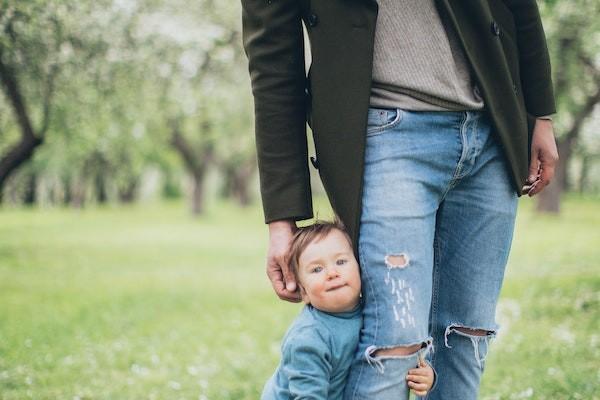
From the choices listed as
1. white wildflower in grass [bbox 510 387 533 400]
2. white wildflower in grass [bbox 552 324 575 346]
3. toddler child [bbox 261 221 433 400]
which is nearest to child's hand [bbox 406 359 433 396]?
toddler child [bbox 261 221 433 400]

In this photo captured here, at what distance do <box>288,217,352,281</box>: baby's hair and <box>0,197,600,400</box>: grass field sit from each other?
2830 millimetres

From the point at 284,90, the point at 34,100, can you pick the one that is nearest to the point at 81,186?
the point at 34,100

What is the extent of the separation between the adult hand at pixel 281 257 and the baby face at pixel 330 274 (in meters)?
0.05

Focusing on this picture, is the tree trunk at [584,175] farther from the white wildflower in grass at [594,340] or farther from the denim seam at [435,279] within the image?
the denim seam at [435,279]

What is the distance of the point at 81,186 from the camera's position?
139 ft

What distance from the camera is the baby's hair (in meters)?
2.44

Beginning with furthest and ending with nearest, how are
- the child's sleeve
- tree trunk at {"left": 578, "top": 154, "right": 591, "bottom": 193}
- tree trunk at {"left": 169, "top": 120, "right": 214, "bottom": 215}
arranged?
tree trunk at {"left": 578, "top": 154, "right": 591, "bottom": 193} < tree trunk at {"left": 169, "top": 120, "right": 214, "bottom": 215} < the child's sleeve

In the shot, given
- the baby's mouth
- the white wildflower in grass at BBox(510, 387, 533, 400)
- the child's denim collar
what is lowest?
the white wildflower in grass at BBox(510, 387, 533, 400)

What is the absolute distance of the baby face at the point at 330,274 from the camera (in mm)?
2324

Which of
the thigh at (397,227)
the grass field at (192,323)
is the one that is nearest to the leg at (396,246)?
the thigh at (397,227)

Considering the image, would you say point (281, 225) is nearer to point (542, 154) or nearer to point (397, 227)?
point (397, 227)

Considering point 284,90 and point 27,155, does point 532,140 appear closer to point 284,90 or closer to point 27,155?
point 284,90

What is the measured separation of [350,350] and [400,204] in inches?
20.6

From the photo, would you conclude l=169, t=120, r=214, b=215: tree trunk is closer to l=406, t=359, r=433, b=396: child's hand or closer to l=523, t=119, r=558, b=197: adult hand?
l=523, t=119, r=558, b=197: adult hand
